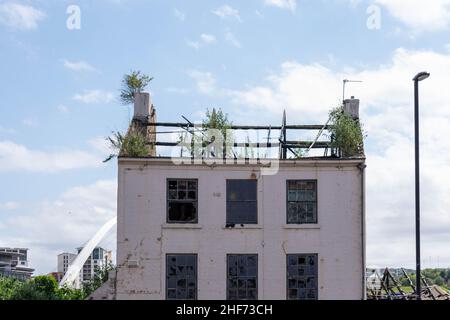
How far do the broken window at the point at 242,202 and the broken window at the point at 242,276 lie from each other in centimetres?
139

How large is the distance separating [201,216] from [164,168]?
229cm

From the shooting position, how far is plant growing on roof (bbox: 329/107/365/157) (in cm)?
2983

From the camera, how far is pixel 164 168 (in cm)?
2905

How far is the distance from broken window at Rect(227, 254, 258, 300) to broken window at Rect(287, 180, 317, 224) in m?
2.15

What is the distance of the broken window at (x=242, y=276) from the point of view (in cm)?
2858

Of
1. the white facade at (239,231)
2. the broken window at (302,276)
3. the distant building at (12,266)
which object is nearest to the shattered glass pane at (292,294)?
the broken window at (302,276)

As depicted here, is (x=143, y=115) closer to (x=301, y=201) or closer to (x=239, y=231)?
(x=239, y=231)

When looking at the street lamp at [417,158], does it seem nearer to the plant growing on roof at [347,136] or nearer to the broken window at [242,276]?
the plant growing on roof at [347,136]

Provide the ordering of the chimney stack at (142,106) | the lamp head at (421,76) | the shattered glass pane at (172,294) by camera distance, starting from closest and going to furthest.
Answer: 1. the lamp head at (421,76)
2. the shattered glass pane at (172,294)
3. the chimney stack at (142,106)

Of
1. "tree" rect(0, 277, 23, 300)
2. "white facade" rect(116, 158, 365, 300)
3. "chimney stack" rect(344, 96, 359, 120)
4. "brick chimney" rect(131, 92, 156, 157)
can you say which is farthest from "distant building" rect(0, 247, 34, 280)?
"chimney stack" rect(344, 96, 359, 120)

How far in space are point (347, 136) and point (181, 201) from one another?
6925 millimetres

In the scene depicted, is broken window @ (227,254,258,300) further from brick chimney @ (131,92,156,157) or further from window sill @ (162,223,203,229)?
brick chimney @ (131,92,156,157)
